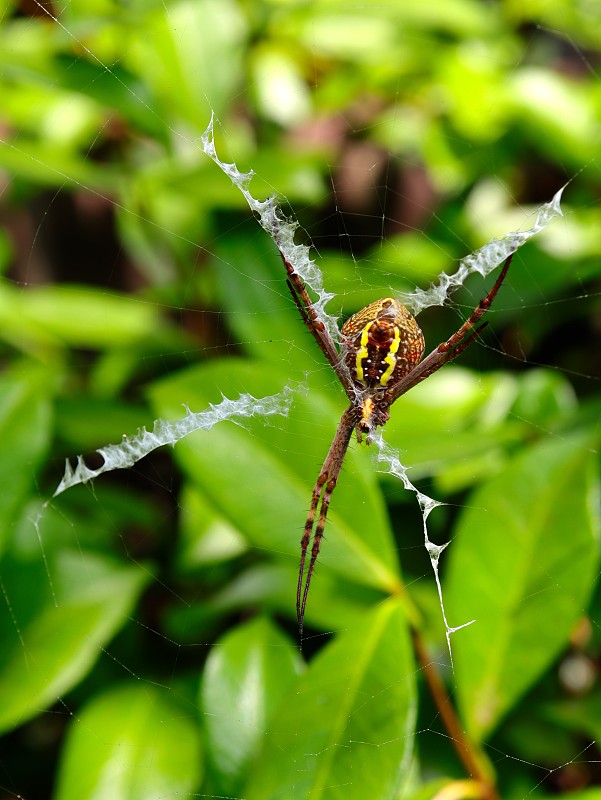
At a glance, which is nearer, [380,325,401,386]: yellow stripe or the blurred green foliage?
the blurred green foliage

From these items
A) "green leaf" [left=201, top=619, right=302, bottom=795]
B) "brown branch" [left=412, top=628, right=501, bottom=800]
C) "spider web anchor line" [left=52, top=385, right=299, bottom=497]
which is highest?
"spider web anchor line" [left=52, top=385, right=299, bottom=497]

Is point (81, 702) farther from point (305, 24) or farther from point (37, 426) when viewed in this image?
point (305, 24)

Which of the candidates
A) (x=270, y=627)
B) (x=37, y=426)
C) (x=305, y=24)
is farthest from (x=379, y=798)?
(x=305, y=24)

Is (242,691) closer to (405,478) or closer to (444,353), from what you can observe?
(405,478)

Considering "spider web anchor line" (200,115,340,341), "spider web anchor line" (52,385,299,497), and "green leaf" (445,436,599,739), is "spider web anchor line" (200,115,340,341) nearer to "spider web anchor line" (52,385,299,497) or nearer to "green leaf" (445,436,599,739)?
"spider web anchor line" (52,385,299,497)

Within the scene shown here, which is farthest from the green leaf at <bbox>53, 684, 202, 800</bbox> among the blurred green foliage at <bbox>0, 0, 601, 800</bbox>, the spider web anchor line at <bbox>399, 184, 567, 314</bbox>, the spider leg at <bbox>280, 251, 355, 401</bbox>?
the spider web anchor line at <bbox>399, 184, 567, 314</bbox>

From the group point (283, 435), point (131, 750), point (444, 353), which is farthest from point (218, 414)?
point (131, 750)

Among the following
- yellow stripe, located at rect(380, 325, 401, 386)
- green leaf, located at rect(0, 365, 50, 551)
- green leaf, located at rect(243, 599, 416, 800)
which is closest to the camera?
green leaf, located at rect(243, 599, 416, 800)
